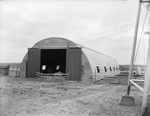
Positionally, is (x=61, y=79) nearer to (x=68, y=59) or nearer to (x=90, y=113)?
(x=68, y=59)

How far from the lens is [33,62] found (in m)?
23.0

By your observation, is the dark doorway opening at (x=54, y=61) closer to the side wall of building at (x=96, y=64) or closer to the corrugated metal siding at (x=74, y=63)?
the side wall of building at (x=96, y=64)

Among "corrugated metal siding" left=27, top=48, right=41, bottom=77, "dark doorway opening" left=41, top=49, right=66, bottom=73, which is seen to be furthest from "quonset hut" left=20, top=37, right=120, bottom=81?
"dark doorway opening" left=41, top=49, right=66, bottom=73

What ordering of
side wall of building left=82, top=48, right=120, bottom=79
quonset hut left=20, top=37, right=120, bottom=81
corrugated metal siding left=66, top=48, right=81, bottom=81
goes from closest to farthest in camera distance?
1. quonset hut left=20, top=37, right=120, bottom=81
2. corrugated metal siding left=66, top=48, right=81, bottom=81
3. side wall of building left=82, top=48, right=120, bottom=79

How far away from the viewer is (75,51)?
21203 mm

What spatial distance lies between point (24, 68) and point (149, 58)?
1957 centimetres

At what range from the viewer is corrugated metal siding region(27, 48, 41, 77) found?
900 inches

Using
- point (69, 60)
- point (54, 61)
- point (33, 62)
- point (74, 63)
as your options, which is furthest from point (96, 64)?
point (54, 61)

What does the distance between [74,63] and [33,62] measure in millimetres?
5425

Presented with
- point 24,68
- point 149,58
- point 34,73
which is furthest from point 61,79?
point 149,58

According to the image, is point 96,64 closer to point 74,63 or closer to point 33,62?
point 74,63

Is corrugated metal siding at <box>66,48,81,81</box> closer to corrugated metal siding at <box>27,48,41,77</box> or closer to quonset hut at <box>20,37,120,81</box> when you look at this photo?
quonset hut at <box>20,37,120,81</box>

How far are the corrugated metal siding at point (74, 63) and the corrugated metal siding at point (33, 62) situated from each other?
4.09m

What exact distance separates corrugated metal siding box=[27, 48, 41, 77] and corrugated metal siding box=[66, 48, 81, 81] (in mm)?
4089
